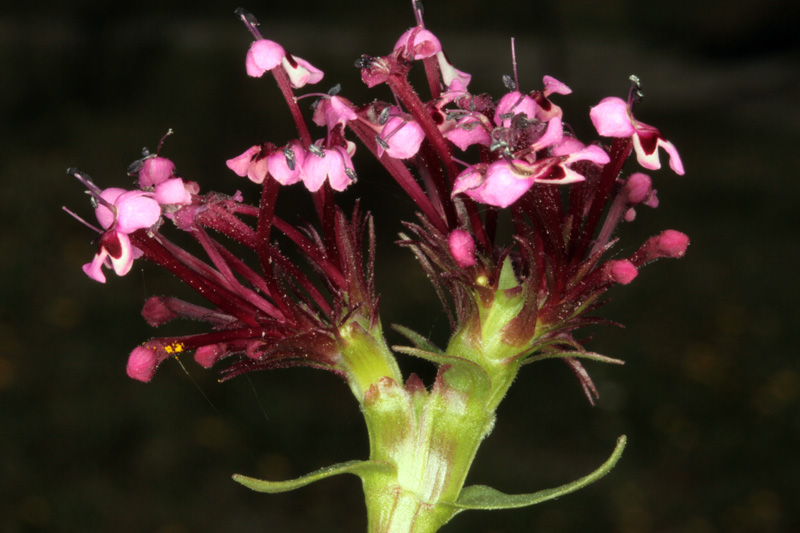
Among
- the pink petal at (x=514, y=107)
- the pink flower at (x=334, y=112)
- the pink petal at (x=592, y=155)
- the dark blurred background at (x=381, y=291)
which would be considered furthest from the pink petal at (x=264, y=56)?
the dark blurred background at (x=381, y=291)

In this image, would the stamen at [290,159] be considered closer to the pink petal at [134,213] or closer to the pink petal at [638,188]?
the pink petal at [134,213]

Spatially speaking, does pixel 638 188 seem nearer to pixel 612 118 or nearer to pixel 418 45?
pixel 612 118

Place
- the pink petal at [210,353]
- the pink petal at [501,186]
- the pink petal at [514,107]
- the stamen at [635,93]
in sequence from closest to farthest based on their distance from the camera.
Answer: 1. the pink petal at [501,186]
2. the pink petal at [514,107]
3. the stamen at [635,93]
4. the pink petal at [210,353]

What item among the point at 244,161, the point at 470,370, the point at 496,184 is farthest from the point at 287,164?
the point at 470,370

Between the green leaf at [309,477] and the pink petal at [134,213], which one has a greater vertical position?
the pink petal at [134,213]

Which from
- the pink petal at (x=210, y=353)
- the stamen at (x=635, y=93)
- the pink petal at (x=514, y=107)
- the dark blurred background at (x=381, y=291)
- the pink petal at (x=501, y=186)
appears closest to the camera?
the pink petal at (x=501, y=186)

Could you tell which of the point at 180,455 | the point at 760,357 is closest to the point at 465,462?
the point at 180,455

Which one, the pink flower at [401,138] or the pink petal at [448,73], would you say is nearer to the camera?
the pink flower at [401,138]

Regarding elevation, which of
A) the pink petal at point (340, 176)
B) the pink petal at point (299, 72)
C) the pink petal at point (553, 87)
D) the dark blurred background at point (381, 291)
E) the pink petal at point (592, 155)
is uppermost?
the pink petal at point (299, 72)
